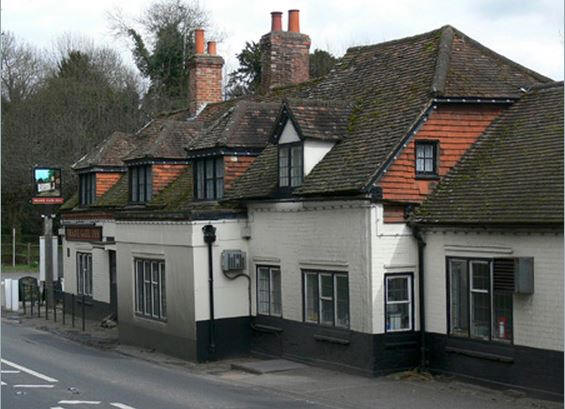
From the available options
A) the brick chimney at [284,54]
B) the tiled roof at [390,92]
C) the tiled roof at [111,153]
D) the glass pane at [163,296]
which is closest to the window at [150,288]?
the glass pane at [163,296]

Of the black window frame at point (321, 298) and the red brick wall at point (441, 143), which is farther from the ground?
the red brick wall at point (441, 143)

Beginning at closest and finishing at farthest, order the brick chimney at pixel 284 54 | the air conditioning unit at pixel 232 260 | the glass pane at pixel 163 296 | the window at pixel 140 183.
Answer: the air conditioning unit at pixel 232 260 < the glass pane at pixel 163 296 < the window at pixel 140 183 < the brick chimney at pixel 284 54

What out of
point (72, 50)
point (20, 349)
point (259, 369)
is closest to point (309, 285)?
point (259, 369)

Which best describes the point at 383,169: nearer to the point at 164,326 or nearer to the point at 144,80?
the point at 164,326

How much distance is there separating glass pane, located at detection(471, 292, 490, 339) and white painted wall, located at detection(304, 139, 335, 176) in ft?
17.0

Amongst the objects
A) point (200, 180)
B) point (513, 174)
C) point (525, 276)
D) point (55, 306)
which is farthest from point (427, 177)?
point (55, 306)

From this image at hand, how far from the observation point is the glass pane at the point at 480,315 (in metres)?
17.8

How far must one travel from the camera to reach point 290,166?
71.6ft

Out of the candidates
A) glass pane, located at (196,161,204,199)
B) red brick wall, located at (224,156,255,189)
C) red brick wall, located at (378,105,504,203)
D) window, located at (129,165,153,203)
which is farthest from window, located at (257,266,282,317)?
window, located at (129,165,153,203)

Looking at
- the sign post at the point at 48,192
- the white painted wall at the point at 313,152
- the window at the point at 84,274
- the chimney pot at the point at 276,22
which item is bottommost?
the window at the point at 84,274

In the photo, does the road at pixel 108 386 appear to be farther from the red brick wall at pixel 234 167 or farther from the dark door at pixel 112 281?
the dark door at pixel 112 281

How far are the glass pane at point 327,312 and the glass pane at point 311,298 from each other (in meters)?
0.27

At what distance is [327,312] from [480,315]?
404 cm

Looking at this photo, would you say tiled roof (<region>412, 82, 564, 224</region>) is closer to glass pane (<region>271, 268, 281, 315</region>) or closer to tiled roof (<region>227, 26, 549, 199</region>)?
tiled roof (<region>227, 26, 549, 199</region>)
